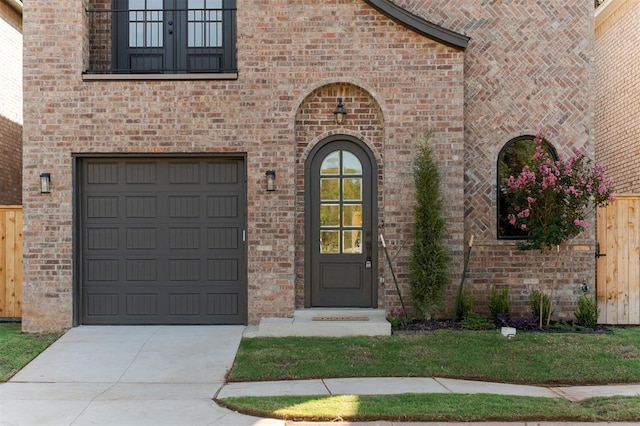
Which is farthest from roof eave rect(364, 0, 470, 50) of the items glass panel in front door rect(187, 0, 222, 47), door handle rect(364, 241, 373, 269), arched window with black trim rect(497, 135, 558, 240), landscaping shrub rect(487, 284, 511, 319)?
landscaping shrub rect(487, 284, 511, 319)

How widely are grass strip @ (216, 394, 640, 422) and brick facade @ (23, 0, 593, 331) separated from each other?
323cm

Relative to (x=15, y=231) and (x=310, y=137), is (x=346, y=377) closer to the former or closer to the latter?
(x=310, y=137)

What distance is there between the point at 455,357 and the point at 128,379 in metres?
4.06

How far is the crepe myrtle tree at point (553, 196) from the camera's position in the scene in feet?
28.7

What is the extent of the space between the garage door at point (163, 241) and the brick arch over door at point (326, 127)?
35.5 inches

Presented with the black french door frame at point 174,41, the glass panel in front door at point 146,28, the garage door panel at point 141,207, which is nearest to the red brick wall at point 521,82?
the black french door frame at point 174,41

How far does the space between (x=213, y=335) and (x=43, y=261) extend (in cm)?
291

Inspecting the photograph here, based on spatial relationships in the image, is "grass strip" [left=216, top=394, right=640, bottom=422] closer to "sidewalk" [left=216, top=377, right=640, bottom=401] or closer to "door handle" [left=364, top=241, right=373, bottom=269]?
"sidewalk" [left=216, top=377, right=640, bottom=401]

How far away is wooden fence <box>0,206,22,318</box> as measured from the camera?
989 centimetres

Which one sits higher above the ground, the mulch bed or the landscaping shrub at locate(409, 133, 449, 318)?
the landscaping shrub at locate(409, 133, 449, 318)

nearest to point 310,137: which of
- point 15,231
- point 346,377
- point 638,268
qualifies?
point 346,377

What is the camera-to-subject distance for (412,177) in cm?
926

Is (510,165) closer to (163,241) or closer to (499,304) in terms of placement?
(499,304)

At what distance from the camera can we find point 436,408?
5656 millimetres
